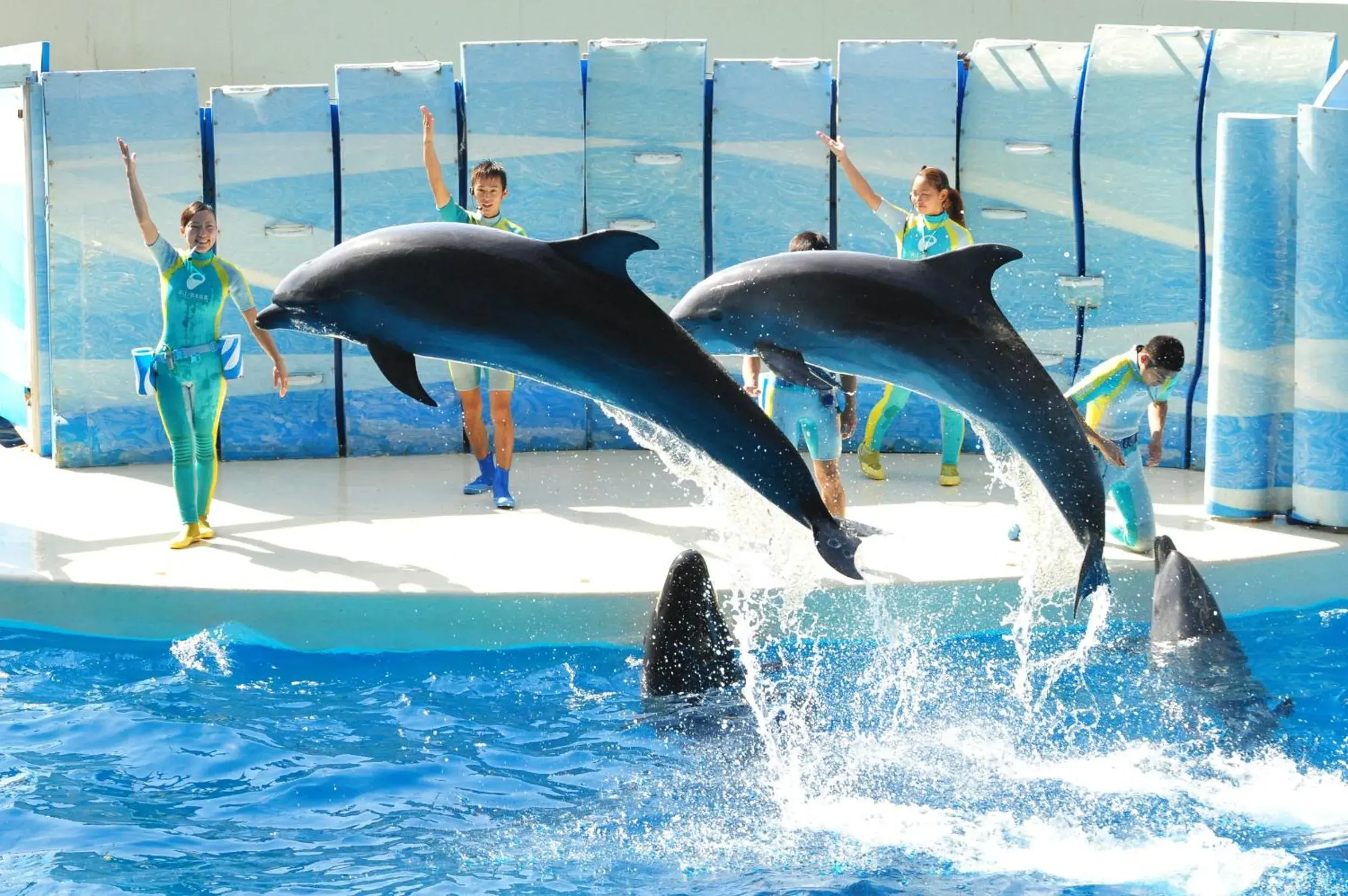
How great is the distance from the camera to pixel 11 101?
31.2 ft

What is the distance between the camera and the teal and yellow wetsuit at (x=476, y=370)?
315 inches

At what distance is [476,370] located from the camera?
345 inches

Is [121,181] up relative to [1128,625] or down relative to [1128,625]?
up

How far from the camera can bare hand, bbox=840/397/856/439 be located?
7.36 m

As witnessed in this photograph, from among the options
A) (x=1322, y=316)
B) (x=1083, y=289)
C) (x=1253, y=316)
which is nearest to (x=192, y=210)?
(x=1083, y=289)

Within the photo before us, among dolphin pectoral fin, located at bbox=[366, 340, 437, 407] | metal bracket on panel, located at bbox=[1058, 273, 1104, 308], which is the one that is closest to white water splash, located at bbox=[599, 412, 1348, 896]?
dolphin pectoral fin, located at bbox=[366, 340, 437, 407]

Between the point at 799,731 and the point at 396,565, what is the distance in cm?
213

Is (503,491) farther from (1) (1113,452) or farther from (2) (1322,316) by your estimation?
(2) (1322,316)

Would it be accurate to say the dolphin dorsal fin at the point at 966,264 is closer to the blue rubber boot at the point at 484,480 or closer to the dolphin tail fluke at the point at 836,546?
the dolphin tail fluke at the point at 836,546

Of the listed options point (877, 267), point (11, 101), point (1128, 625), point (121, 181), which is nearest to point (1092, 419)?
point (1128, 625)

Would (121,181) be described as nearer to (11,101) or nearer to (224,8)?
(11,101)

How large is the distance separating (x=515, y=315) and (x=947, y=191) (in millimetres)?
4466

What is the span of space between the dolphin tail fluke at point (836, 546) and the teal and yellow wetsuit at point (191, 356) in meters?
3.73

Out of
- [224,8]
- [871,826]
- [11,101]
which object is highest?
[224,8]
